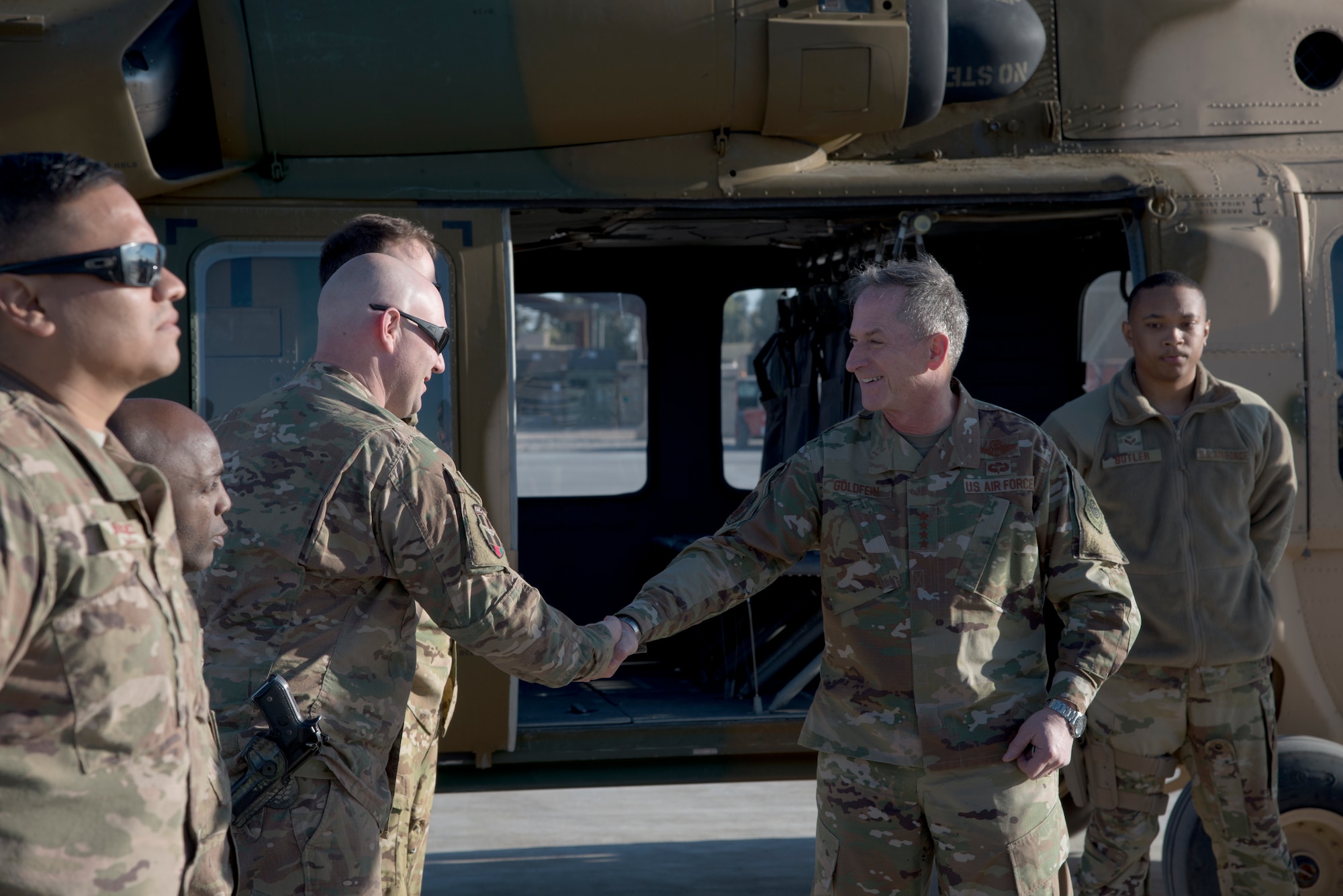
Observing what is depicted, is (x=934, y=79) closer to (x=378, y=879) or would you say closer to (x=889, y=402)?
(x=889, y=402)

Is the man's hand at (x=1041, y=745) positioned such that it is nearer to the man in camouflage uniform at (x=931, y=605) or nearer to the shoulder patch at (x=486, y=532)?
the man in camouflage uniform at (x=931, y=605)

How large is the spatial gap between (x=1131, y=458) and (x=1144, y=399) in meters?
0.18

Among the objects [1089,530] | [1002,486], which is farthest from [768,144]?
[1089,530]

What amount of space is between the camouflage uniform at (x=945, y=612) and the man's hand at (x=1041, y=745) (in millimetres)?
58

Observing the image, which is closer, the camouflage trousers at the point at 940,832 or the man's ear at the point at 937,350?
the camouflage trousers at the point at 940,832

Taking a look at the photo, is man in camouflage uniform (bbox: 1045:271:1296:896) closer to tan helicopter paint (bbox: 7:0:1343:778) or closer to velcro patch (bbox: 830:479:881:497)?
tan helicopter paint (bbox: 7:0:1343:778)

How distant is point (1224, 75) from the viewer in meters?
4.38

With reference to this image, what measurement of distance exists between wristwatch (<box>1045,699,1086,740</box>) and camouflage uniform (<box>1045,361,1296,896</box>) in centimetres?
111

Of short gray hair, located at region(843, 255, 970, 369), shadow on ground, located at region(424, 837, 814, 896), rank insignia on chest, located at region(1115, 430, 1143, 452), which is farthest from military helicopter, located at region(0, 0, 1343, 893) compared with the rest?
short gray hair, located at region(843, 255, 970, 369)

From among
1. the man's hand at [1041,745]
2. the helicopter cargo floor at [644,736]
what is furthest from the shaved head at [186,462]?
the helicopter cargo floor at [644,736]

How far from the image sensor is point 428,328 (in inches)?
99.2

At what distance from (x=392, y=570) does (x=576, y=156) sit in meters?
2.05

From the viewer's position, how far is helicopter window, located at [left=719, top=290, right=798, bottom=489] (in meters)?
6.61

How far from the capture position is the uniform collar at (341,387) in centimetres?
242
